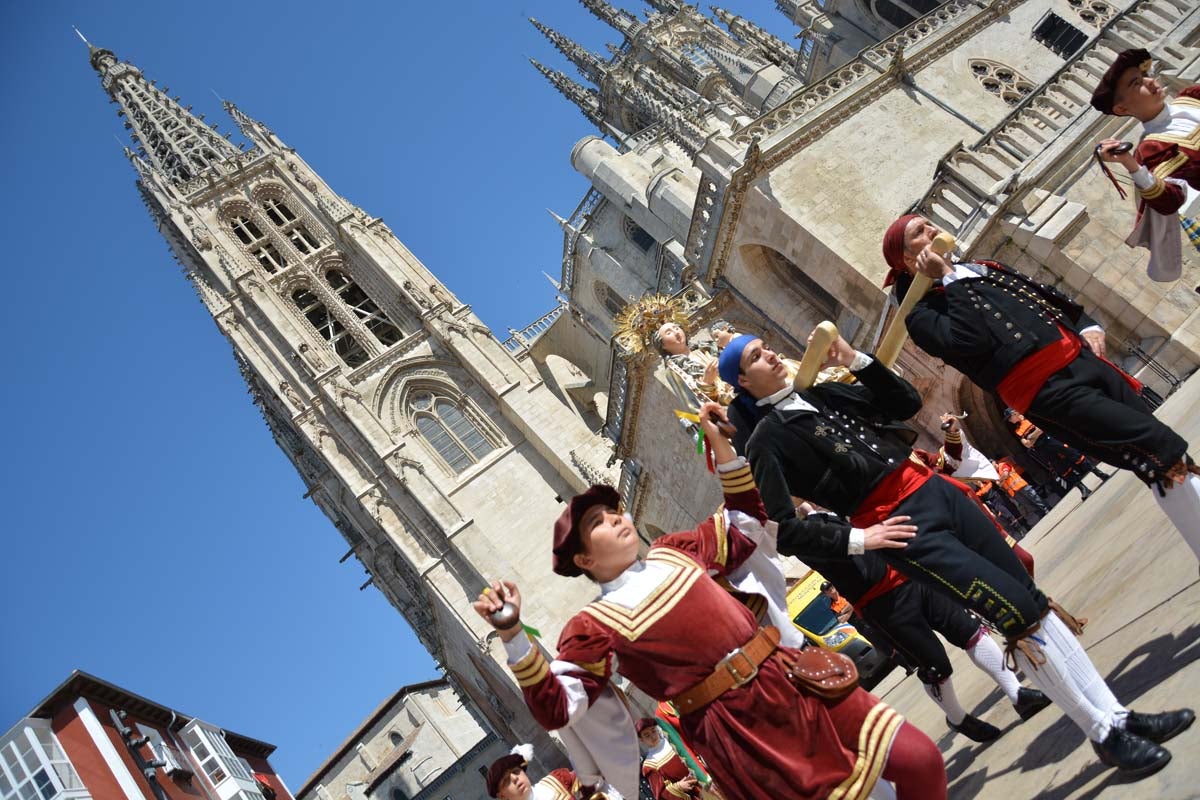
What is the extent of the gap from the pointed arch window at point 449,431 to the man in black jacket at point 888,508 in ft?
81.9

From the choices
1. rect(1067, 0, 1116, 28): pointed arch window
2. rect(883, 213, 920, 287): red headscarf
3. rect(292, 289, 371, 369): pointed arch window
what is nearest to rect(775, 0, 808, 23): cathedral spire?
rect(1067, 0, 1116, 28): pointed arch window

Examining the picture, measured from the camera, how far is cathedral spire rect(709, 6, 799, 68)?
120 ft

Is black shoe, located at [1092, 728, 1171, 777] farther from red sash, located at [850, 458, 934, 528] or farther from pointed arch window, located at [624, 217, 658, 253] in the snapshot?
pointed arch window, located at [624, 217, 658, 253]

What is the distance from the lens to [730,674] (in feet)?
12.4

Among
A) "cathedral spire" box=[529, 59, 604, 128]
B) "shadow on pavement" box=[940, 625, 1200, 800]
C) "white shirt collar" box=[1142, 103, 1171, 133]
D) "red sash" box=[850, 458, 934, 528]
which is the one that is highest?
"cathedral spire" box=[529, 59, 604, 128]

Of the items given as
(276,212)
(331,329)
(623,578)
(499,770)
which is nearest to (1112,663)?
(623,578)

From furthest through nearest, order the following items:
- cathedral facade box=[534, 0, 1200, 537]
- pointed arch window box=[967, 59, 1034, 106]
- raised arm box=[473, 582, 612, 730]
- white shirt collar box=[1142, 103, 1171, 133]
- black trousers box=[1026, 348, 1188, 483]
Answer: pointed arch window box=[967, 59, 1034, 106] < cathedral facade box=[534, 0, 1200, 537] < white shirt collar box=[1142, 103, 1171, 133] < black trousers box=[1026, 348, 1188, 483] < raised arm box=[473, 582, 612, 730]

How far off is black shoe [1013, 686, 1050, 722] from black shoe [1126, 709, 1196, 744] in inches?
62.7

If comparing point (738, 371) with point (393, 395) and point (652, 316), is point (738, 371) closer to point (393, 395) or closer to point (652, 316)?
point (652, 316)

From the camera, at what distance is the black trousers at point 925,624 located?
194 inches

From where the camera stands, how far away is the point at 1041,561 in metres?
8.17

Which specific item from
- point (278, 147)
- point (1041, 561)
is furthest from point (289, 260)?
point (1041, 561)

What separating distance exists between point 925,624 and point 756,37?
36856 millimetres

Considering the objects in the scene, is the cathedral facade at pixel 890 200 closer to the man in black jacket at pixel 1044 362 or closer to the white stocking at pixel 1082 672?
the man in black jacket at pixel 1044 362
